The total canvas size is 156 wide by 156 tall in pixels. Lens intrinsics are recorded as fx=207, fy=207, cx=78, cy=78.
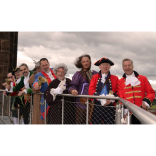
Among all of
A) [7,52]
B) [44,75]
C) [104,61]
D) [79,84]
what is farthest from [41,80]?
[7,52]

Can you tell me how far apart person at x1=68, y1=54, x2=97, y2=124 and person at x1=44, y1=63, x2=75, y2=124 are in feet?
0.49

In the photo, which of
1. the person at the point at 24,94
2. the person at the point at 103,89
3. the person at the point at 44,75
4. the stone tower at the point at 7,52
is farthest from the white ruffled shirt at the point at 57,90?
the stone tower at the point at 7,52

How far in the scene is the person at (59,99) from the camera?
382 centimetres

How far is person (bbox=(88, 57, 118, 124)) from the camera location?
3418mm

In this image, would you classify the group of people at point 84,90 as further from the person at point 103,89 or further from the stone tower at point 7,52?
the stone tower at point 7,52

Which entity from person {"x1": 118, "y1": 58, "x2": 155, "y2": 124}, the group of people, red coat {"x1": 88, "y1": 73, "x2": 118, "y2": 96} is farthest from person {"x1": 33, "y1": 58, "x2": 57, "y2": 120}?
person {"x1": 118, "y1": 58, "x2": 155, "y2": 124}

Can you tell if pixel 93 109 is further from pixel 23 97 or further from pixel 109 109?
→ pixel 23 97

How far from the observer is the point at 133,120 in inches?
88.4

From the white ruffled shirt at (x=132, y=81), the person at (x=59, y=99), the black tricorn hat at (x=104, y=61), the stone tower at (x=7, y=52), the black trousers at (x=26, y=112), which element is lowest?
the black trousers at (x=26, y=112)

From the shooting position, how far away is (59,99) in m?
3.99

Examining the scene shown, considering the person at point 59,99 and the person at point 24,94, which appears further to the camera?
the person at point 24,94

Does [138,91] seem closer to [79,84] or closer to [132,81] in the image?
[132,81]

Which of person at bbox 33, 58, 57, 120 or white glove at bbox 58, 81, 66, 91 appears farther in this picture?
person at bbox 33, 58, 57, 120

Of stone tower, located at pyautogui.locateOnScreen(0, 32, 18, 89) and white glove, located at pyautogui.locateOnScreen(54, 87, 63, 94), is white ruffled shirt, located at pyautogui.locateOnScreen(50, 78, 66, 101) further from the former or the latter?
stone tower, located at pyautogui.locateOnScreen(0, 32, 18, 89)
